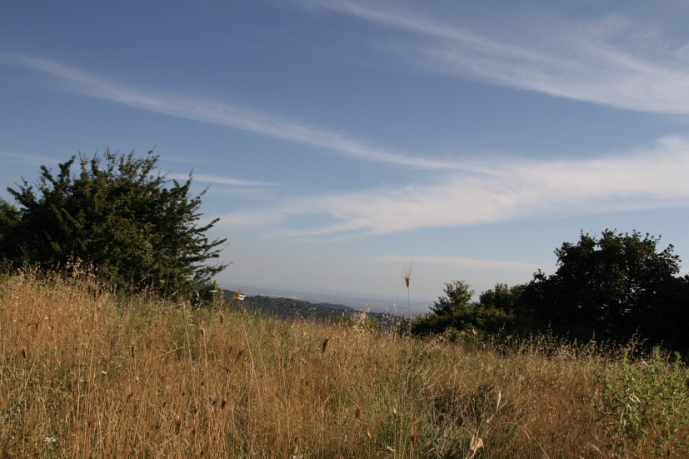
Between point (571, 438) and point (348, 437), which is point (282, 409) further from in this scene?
point (571, 438)

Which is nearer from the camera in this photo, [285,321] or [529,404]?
[529,404]

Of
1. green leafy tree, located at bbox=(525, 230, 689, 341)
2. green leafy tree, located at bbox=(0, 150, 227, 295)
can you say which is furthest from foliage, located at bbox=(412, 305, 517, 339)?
green leafy tree, located at bbox=(0, 150, 227, 295)

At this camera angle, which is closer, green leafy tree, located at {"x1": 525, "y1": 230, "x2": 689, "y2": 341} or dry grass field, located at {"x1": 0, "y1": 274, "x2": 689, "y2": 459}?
dry grass field, located at {"x1": 0, "y1": 274, "x2": 689, "y2": 459}

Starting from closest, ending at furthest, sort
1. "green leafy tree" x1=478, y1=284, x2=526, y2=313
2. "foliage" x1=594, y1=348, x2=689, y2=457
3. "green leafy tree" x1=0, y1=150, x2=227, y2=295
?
"foliage" x1=594, y1=348, x2=689, y2=457 → "green leafy tree" x1=0, y1=150, x2=227, y2=295 → "green leafy tree" x1=478, y1=284, x2=526, y2=313

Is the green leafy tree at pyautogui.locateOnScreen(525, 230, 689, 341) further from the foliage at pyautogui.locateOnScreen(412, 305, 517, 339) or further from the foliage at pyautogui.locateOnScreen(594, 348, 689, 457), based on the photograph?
the foliage at pyautogui.locateOnScreen(594, 348, 689, 457)

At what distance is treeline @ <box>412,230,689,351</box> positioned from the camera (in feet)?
43.8

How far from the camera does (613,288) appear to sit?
47.4ft

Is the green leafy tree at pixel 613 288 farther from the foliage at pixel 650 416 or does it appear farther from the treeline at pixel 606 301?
the foliage at pixel 650 416

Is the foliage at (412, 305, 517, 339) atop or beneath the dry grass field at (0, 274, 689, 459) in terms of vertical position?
beneath

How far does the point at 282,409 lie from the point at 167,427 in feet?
2.49

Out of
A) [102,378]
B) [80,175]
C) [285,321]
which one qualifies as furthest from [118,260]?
[102,378]

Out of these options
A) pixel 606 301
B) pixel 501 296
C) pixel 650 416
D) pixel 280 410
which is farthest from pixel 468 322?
pixel 501 296

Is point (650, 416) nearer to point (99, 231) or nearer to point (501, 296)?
point (99, 231)

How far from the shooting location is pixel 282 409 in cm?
302
